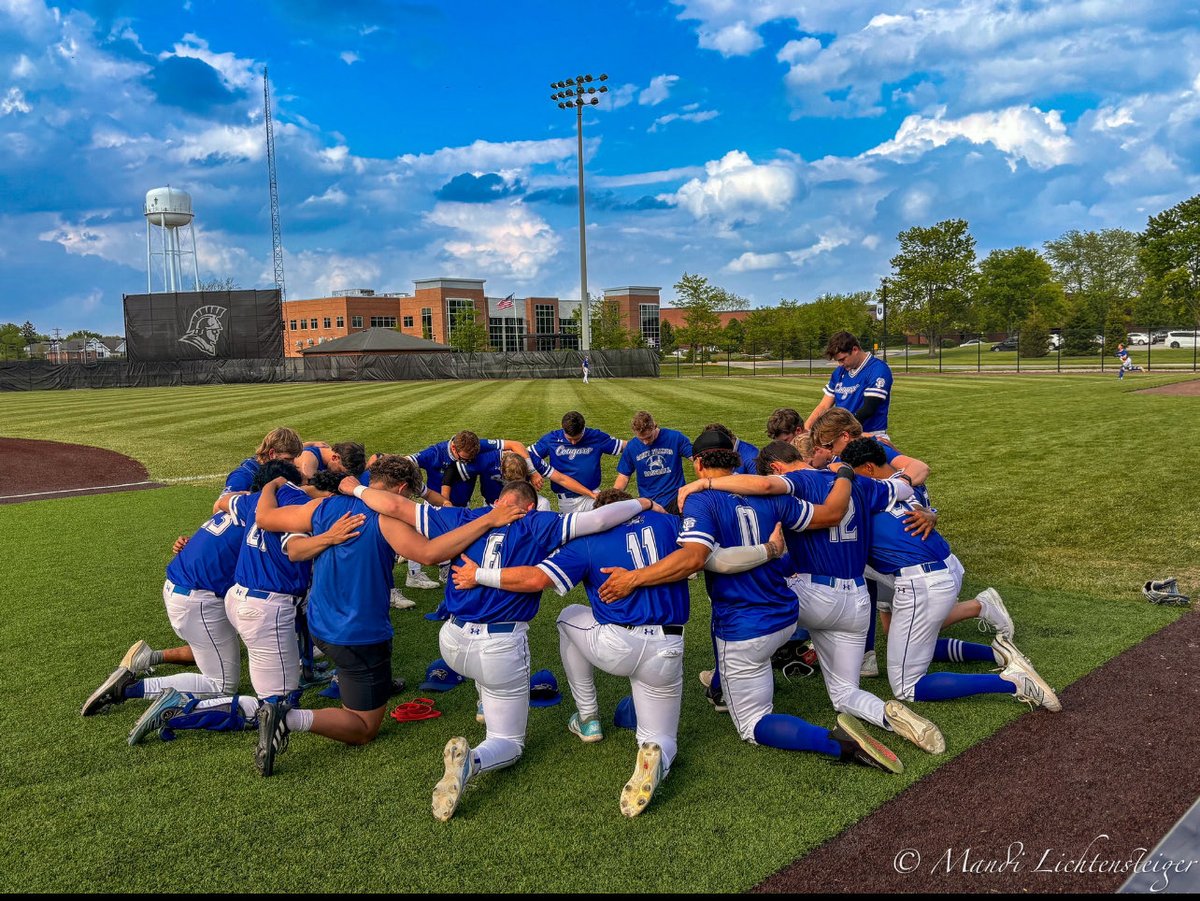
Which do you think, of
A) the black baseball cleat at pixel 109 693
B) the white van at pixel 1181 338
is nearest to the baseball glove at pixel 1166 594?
the black baseball cleat at pixel 109 693

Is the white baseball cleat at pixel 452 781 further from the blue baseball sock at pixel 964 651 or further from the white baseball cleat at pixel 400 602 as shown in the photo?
the white baseball cleat at pixel 400 602

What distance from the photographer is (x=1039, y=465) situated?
44.7 ft

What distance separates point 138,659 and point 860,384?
6.56m

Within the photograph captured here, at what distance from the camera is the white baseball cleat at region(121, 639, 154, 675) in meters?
5.34

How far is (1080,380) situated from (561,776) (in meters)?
37.3

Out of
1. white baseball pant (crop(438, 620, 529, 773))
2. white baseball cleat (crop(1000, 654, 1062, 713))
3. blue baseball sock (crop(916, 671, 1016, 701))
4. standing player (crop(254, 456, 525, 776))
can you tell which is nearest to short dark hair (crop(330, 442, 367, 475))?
standing player (crop(254, 456, 525, 776))

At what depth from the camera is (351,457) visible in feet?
19.7

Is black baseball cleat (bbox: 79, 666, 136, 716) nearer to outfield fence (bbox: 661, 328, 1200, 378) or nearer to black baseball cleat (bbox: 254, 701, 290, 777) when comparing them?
black baseball cleat (bbox: 254, 701, 290, 777)

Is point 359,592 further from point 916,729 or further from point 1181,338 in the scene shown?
point 1181,338

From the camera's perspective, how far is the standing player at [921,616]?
4.92m

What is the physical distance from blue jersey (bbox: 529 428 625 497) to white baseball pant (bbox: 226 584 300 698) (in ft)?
12.7

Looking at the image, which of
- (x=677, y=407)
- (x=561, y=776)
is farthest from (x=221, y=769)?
(x=677, y=407)

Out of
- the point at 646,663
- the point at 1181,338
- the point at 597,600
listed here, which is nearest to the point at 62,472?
the point at 597,600

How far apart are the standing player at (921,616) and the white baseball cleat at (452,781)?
289cm
